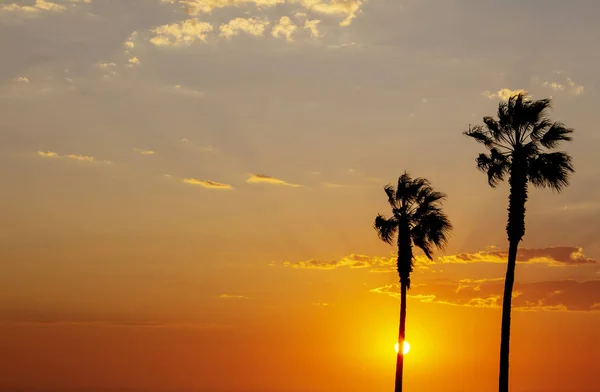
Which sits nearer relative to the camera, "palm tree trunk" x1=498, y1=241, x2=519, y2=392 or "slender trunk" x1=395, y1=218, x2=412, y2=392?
"palm tree trunk" x1=498, y1=241, x2=519, y2=392

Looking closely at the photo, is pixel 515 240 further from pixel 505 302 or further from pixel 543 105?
pixel 543 105

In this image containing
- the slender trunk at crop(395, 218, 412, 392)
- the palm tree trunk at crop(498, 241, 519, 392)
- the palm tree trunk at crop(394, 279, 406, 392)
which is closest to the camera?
the palm tree trunk at crop(498, 241, 519, 392)

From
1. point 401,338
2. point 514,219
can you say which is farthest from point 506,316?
point 401,338

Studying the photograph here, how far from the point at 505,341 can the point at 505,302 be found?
2601mm

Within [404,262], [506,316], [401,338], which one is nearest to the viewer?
[506,316]

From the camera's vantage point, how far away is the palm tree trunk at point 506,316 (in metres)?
56.9

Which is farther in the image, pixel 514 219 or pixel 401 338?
pixel 401 338

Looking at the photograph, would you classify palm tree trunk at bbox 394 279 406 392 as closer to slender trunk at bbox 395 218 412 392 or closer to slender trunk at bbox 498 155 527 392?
slender trunk at bbox 395 218 412 392

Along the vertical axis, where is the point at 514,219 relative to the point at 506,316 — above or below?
above

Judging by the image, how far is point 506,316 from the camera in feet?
190

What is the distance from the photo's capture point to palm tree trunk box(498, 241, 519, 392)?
56875 millimetres

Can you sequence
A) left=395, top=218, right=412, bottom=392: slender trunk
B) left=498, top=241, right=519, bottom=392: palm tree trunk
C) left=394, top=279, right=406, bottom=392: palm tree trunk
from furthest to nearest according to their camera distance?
1. left=395, top=218, right=412, bottom=392: slender trunk
2. left=394, top=279, right=406, bottom=392: palm tree trunk
3. left=498, top=241, right=519, bottom=392: palm tree trunk

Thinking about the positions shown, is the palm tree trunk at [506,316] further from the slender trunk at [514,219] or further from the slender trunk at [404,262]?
the slender trunk at [404,262]

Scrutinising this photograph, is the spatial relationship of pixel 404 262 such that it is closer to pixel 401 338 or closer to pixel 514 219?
pixel 401 338
